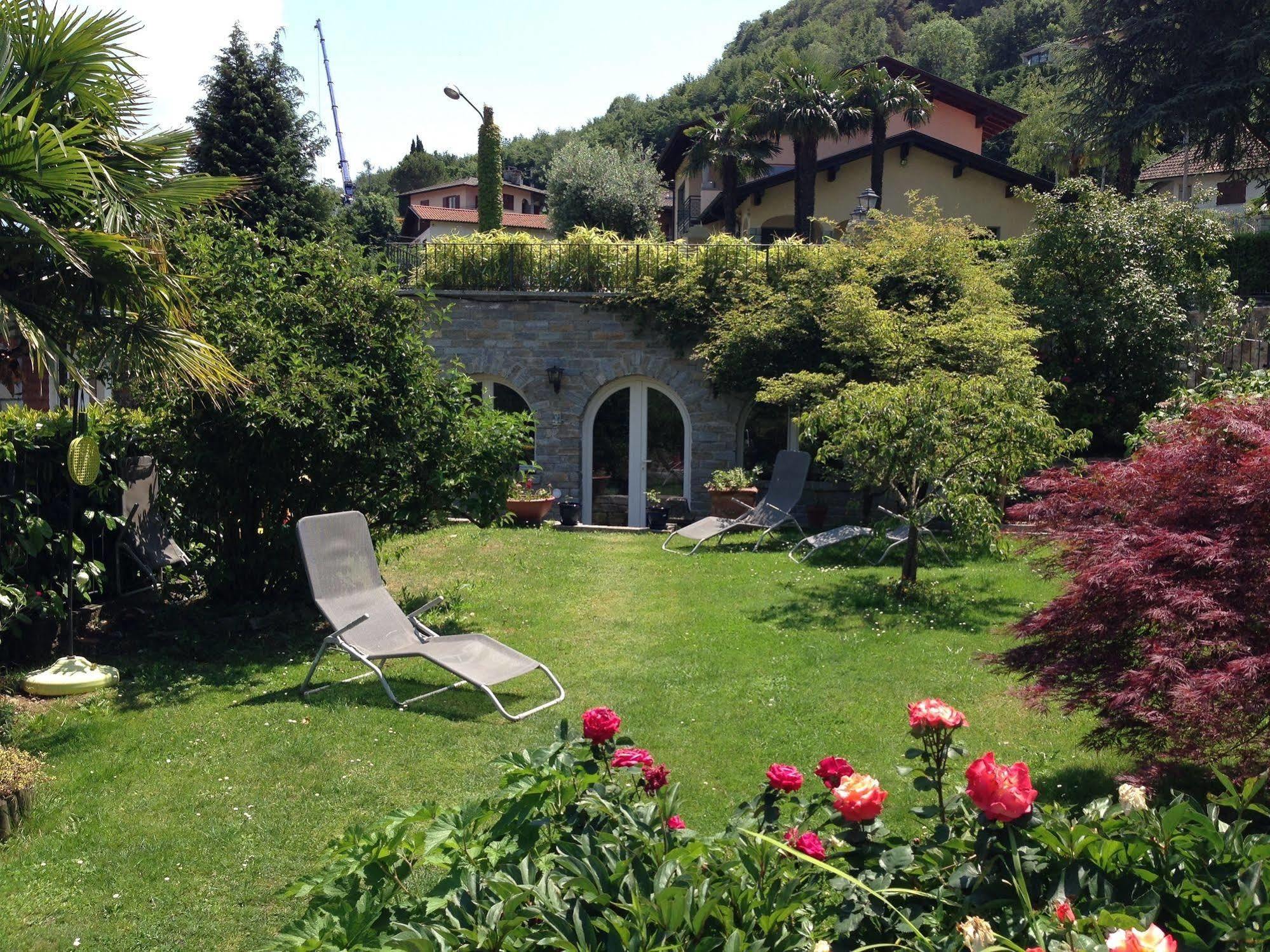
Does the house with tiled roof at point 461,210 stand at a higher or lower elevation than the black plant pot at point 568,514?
higher

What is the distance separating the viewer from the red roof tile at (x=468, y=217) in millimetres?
59034

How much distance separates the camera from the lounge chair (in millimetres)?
12508

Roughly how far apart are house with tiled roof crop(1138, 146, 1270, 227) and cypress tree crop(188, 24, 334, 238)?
2317 cm

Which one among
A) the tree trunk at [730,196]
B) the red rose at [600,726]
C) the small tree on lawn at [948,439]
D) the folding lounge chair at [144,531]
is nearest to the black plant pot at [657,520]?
the small tree on lawn at [948,439]

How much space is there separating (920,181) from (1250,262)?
387 inches

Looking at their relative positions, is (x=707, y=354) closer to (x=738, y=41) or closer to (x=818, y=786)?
(x=818, y=786)

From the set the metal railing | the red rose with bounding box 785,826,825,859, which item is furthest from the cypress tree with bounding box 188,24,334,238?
the red rose with bounding box 785,826,825,859

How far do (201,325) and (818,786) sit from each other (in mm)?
5613

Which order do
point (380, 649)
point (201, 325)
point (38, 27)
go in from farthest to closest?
1. point (201, 325)
2. point (380, 649)
3. point (38, 27)

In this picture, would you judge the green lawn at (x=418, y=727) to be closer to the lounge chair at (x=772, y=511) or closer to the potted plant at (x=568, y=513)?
the lounge chair at (x=772, y=511)

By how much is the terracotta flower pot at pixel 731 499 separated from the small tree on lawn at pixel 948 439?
5.84 meters

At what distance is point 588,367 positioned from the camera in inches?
680

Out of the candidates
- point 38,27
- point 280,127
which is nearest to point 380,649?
point 38,27

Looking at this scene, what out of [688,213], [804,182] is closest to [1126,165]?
[804,182]
